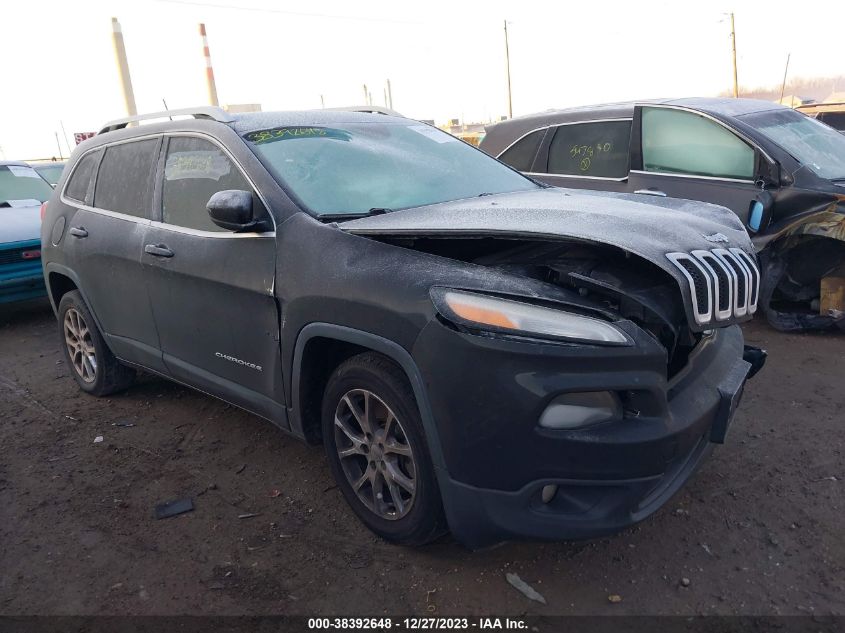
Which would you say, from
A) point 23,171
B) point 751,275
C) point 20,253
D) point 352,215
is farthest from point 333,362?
point 23,171

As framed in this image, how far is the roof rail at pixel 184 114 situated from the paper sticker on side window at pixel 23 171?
4.82 metres

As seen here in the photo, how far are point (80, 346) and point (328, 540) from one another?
113 inches

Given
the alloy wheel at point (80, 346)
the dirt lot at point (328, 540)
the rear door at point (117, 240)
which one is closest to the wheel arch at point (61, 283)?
the rear door at point (117, 240)

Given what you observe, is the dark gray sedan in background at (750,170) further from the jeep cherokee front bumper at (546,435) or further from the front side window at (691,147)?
the jeep cherokee front bumper at (546,435)

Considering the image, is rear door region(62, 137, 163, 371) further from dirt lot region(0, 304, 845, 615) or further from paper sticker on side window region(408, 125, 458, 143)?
paper sticker on side window region(408, 125, 458, 143)

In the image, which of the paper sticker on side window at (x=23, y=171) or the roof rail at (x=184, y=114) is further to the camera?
the paper sticker on side window at (x=23, y=171)

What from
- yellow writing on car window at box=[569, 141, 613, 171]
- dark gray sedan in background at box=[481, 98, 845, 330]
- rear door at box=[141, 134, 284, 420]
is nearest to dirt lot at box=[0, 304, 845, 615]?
rear door at box=[141, 134, 284, 420]

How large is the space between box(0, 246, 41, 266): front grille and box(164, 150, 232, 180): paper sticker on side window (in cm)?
414

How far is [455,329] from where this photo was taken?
229cm

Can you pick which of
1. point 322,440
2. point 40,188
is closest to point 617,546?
point 322,440

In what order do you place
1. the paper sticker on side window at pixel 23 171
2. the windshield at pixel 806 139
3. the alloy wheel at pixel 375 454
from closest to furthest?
the alloy wheel at pixel 375 454 < the windshield at pixel 806 139 < the paper sticker on side window at pixel 23 171

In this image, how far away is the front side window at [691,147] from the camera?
17.3 feet

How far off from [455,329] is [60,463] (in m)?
2.80

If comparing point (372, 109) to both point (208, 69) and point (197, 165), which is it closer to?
point (197, 165)
